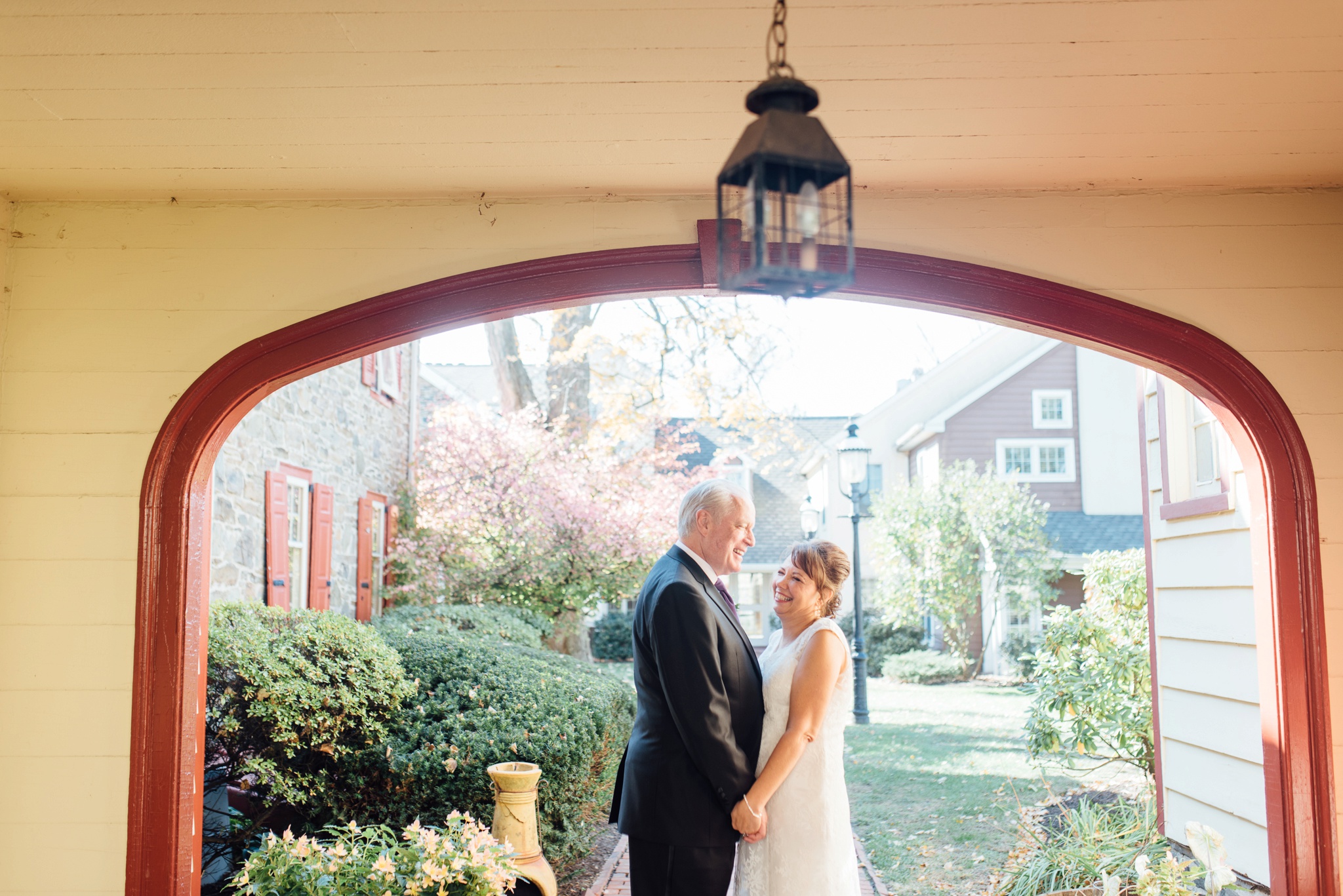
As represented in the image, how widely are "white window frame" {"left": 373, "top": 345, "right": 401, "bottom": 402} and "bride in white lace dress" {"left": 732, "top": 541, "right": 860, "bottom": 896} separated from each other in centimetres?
789

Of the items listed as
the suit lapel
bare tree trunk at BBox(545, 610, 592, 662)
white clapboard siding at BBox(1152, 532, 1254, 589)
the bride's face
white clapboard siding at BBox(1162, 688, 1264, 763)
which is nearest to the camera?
the suit lapel

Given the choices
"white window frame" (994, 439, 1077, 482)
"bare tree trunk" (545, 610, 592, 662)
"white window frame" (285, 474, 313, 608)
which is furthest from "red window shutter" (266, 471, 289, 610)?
"white window frame" (994, 439, 1077, 482)

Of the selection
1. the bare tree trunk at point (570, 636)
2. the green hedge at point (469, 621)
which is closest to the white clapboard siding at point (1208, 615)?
the green hedge at point (469, 621)

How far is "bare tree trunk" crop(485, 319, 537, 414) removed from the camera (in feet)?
44.9

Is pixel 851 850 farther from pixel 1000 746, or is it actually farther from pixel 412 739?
pixel 1000 746

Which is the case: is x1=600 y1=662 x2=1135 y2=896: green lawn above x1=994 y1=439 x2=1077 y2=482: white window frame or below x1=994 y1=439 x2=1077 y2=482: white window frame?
below

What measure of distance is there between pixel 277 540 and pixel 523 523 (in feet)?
13.7

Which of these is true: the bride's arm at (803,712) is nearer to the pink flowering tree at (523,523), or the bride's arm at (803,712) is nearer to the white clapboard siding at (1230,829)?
the white clapboard siding at (1230,829)

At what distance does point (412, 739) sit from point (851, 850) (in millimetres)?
2565

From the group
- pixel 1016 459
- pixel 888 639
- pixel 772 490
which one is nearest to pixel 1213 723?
pixel 888 639

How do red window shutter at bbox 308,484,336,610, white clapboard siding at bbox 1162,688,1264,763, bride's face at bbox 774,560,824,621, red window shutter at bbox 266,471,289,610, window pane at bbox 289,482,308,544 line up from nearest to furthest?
bride's face at bbox 774,560,824,621
white clapboard siding at bbox 1162,688,1264,763
red window shutter at bbox 266,471,289,610
window pane at bbox 289,482,308,544
red window shutter at bbox 308,484,336,610

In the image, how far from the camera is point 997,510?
16125mm

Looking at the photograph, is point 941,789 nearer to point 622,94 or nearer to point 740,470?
point 622,94

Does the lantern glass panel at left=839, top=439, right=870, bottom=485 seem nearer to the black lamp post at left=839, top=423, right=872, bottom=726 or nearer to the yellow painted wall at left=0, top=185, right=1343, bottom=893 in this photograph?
the black lamp post at left=839, top=423, right=872, bottom=726
